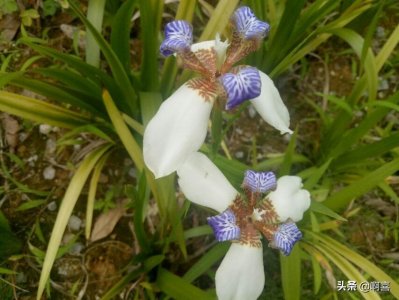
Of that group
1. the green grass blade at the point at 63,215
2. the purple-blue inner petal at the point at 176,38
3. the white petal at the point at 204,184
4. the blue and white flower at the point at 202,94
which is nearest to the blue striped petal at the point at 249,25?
the blue and white flower at the point at 202,94

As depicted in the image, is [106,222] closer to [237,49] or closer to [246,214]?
[246,214]

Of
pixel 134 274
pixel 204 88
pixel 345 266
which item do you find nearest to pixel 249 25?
pixel 204 88

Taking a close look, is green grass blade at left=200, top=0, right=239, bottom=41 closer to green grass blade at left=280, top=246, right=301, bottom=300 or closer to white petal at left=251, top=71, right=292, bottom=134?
white petal at left=251, top=71, right=292, bottom=134

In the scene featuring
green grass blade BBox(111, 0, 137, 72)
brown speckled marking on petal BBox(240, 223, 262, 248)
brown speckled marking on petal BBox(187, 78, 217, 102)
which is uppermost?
brown speckled marking on petal BBox(187, 78, 217, 102)

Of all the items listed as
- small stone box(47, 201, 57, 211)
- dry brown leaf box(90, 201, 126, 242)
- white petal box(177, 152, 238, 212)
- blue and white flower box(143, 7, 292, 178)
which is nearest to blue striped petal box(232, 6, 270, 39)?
blue and white flower box(143, 7, 292, 178)

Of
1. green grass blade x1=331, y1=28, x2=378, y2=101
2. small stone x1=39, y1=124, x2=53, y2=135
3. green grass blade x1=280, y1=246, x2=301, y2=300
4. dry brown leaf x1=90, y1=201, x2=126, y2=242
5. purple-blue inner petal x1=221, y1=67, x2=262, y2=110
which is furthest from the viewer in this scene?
small stone x1=39, y1=124, x2=53, y2=135

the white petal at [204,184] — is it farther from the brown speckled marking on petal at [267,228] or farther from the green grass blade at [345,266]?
A: the green grass blade at [345,266]

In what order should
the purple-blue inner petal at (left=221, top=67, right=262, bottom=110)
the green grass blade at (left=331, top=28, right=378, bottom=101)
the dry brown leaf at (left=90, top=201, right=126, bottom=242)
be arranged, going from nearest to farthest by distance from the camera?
the purple-blue inner petal at (left=221, top=67, right=262, bottom=110)
the green grass blade at (left=331, top=28, right=378, bottom=101)
the dry brown leaf at (left=90, top=201, right=126, bottom=242)
